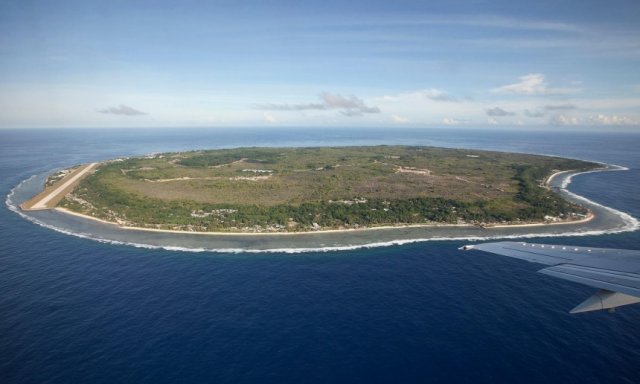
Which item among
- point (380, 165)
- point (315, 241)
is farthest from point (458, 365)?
point (380, 165)

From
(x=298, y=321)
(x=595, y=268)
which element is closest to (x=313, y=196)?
(x=298, y=321)

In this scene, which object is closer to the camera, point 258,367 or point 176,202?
point 258,367

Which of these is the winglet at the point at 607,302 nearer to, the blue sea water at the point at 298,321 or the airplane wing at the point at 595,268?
the airplane wing at the point at 595,268

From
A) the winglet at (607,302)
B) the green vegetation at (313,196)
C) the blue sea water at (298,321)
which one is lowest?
the blue sea water at (298,321)

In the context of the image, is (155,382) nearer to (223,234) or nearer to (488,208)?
(223,234)

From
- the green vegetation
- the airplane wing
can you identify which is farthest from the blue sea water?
the green vegetation

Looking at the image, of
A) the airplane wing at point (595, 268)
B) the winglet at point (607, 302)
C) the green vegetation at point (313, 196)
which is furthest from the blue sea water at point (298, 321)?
the green vegetation at point (313, 196)

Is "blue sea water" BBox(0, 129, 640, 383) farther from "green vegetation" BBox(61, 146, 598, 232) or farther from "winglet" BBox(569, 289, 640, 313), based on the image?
"green vegetation" BBox(61, 146, 598, 232)
